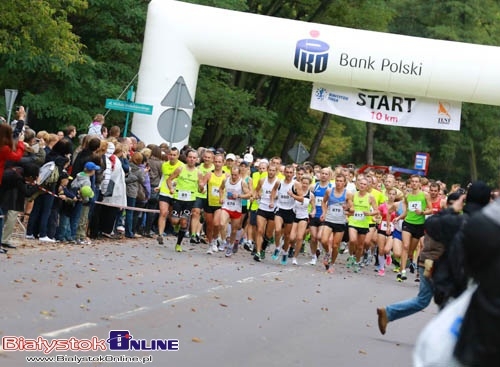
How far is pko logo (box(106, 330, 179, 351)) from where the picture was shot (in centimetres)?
905

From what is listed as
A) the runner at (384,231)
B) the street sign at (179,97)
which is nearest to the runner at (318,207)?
the runner at (384,231)

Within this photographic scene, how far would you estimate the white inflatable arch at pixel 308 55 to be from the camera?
25.5 metres

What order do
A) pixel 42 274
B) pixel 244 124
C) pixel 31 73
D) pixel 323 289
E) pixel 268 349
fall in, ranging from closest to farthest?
1. pixel 268 349
2. pixel 42 274
3. pixel 323 289
4. pixel 31 73
5. pixel 244 124

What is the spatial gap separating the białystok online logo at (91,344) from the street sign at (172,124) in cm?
1337

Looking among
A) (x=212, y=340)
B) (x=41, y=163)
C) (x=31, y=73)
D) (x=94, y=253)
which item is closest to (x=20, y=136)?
(x=41, y=163)

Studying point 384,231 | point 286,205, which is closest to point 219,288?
point 286,205

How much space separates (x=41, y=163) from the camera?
17500 mm

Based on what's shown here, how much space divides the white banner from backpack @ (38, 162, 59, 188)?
1036cm

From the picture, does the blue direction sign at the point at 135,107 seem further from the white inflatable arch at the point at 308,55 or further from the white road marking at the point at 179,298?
the white road marking at the point at 179,298

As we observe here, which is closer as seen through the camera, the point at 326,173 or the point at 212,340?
the point at 212,340

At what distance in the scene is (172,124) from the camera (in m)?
22.9

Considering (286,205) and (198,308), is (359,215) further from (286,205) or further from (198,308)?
(198,308)

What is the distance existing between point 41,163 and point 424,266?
330 inches

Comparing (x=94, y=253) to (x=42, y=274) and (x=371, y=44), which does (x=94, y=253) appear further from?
(x=371, y=44)
